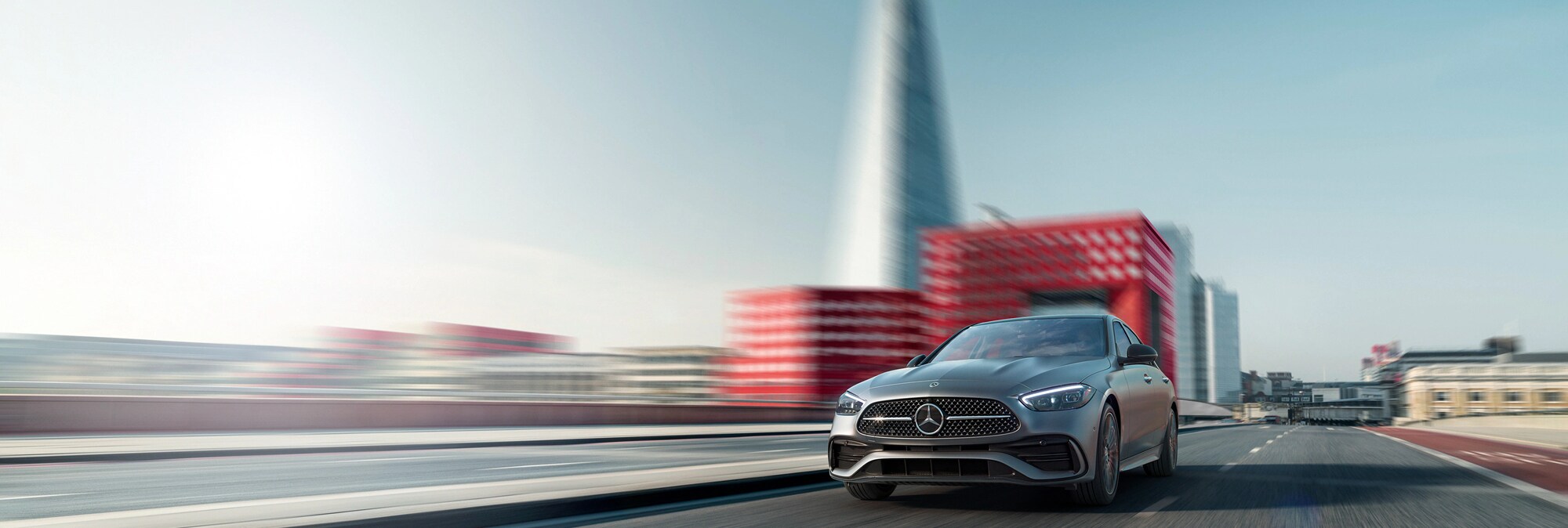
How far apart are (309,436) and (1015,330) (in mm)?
16761

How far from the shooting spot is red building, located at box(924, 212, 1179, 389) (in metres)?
85.6

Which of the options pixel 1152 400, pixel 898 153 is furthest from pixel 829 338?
pixel 1152 400

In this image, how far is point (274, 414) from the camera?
20625 millimetres

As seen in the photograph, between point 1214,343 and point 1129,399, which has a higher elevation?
point 1214,343

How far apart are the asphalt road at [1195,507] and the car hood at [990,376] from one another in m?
0.87

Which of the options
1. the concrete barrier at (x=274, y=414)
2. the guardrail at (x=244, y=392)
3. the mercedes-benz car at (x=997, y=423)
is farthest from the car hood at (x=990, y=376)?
the concrete barrier at (x=274, y=414)

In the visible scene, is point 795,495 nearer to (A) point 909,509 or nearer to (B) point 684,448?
(A) point 909,509

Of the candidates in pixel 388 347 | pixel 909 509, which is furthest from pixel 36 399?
pixel 909 509

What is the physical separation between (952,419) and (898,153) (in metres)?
109

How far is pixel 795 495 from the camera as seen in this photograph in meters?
8.47

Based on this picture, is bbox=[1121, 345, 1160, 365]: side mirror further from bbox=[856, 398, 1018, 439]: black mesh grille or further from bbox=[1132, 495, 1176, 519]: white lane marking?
bbox=[856, 398, 1018, 439]: black mesh grille

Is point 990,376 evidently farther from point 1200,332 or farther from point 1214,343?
point 1214,343

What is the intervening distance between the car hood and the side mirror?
17.1 inches

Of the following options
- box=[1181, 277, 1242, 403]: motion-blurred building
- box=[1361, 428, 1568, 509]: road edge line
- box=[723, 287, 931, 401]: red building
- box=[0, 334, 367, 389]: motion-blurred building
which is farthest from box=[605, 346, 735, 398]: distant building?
box=[1181, 277, 1242, 403]: motion-blurred building
